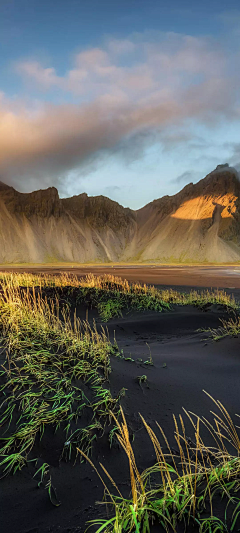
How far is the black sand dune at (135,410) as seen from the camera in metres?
2.29

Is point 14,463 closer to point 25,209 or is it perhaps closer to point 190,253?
point 190,253

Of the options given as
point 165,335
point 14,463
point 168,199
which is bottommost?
point 165,335

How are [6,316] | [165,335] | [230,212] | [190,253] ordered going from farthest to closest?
[230,212]
[190,253]
[165,335]
[6,316]

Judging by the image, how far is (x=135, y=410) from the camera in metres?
A: 3.81

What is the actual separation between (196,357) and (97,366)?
8.93 ft

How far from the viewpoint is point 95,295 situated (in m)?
12.3

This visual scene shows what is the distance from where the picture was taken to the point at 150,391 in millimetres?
4371

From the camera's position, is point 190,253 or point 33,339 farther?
point 190,253

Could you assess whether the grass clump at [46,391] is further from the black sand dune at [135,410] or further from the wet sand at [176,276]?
the wet sand at [176,276]

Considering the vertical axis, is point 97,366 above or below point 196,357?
above

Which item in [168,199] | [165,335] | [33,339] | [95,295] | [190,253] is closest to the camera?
[33,339]

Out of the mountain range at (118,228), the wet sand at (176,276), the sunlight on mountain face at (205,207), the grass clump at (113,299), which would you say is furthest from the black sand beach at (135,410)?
the sunlight on mountain face at (205,207)

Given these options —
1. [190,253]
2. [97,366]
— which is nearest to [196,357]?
[97,366]

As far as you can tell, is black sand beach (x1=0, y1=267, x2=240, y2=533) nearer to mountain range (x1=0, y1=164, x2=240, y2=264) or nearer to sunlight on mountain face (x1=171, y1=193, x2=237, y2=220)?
mountain range (x1=0, y1=164, x2=240, y2=264)
